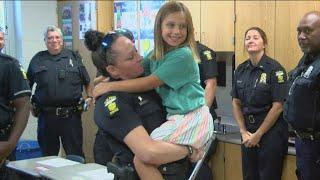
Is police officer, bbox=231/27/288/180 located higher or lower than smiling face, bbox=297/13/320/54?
lower

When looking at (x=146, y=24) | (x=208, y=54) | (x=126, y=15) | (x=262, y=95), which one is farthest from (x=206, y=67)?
(x=126, y=15)

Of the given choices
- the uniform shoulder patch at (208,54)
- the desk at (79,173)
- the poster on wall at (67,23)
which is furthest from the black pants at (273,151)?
the poster on wall at (67,23)

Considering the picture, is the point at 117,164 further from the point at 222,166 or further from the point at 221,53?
the point at 221,53

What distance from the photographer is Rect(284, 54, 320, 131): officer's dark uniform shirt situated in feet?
9.87

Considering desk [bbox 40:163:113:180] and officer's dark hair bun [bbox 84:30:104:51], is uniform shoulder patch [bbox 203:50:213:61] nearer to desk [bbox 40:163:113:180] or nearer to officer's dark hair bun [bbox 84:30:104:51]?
desk [bbox 40:163:113:180]

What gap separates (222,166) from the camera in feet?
14.0

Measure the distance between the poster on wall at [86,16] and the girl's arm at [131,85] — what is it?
3.92 m

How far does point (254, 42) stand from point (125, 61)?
2.25 metres

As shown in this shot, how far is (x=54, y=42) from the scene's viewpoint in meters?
4.51

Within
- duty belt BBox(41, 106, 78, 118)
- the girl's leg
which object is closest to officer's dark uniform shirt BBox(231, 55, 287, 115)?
duty belt BBox(41, 106, 78, 118)

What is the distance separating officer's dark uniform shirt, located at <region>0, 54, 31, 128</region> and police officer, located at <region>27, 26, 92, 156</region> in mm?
1684

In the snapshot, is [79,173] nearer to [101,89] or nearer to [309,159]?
[101,89]

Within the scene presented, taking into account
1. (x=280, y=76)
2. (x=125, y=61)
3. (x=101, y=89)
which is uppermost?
(x=125, y=61)

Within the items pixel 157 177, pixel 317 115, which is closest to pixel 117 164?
pixel 157 177
